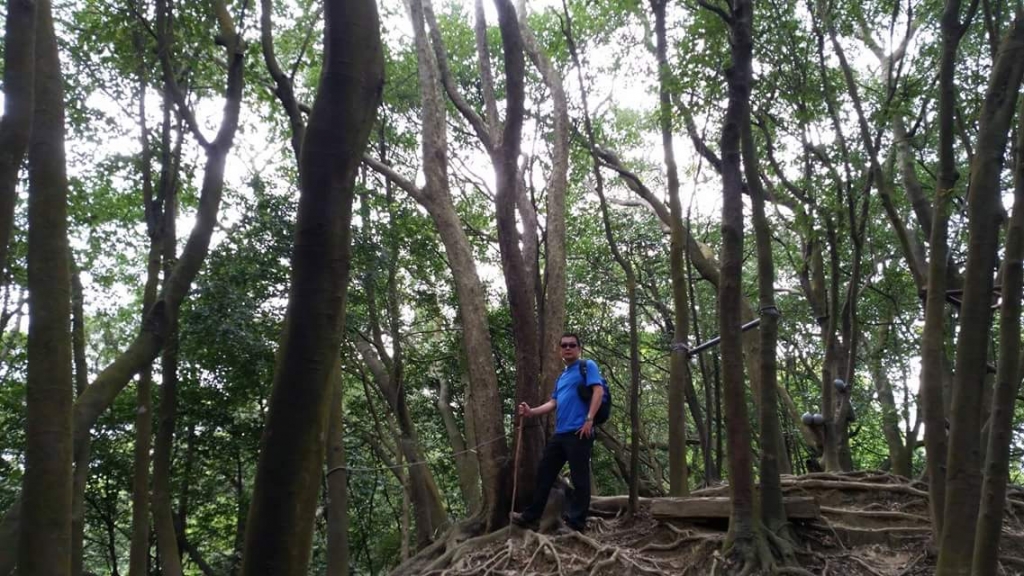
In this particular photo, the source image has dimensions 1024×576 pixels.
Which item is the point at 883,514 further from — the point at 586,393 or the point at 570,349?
the point at 570,349

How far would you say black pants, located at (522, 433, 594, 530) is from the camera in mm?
6113

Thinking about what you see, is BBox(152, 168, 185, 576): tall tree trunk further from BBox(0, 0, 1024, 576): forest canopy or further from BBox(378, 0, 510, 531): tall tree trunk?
BBox(378, 0, 510, 531): tall tree trunk

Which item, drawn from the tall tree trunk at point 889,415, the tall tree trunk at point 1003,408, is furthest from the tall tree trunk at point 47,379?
the tall tree trunk at point 889,415

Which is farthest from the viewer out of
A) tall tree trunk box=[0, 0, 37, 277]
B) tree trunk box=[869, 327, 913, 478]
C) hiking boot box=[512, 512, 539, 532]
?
tree trunk box=[869, 327, 913, 478]

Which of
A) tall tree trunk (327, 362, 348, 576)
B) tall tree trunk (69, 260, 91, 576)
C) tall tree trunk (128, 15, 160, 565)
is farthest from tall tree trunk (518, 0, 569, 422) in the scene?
tall tree trunk (128, 15, 160, 565)

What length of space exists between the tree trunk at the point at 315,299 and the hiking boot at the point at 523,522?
3.83m

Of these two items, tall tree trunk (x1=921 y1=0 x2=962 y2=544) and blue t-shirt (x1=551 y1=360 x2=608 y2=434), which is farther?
blue t-shirt (x1=551 y1=360 x2=608 y2=434)

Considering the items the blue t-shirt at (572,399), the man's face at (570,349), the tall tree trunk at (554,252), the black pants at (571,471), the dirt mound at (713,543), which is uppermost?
the tall tree trunk at (554,252)

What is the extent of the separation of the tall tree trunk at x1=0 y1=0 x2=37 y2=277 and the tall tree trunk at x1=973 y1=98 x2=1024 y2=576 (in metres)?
5.27

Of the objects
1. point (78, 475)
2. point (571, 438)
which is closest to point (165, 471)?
point (78, 475)

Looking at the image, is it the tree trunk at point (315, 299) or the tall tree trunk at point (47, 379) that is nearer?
the tree trunk at point (315, 299)

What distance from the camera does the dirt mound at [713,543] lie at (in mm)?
5367

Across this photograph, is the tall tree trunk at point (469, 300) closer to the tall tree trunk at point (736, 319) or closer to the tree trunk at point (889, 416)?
the tall tree trunk at point (736, 319)

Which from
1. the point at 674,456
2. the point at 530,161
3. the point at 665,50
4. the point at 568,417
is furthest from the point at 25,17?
the point at 530,161
